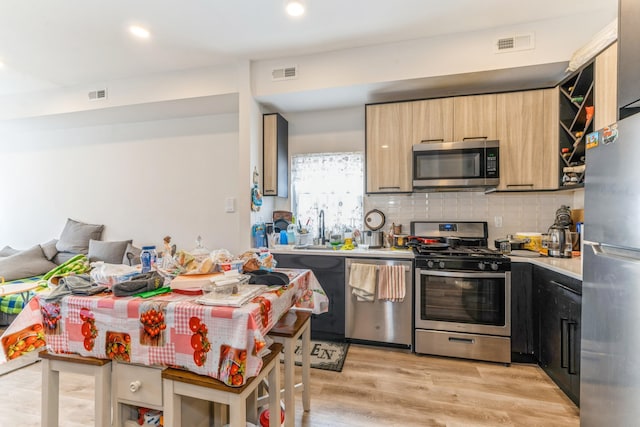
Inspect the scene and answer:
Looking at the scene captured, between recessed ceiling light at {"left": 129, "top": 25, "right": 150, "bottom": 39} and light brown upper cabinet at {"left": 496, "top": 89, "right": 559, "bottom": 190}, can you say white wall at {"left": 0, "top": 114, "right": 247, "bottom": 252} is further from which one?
light brown upper cabinet at {"left": 496, "top": 89, "right": 559, "bottom": 190}

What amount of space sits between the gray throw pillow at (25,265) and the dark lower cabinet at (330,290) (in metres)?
3.40

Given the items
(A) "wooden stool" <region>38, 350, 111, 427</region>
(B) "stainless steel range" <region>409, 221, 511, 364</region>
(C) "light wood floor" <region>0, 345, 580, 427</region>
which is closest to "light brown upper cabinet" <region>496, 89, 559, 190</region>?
(B) "stainless steel range" <region>409, 221, 511, 364</region>

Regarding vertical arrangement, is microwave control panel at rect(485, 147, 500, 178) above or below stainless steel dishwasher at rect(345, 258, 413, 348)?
above

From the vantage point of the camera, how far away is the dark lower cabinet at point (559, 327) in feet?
5.85

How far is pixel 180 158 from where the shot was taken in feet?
12.4

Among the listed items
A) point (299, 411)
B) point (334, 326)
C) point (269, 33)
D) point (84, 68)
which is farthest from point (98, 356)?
point (84, 68)

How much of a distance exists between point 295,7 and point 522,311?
9.64 ft

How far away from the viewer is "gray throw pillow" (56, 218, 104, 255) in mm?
3846

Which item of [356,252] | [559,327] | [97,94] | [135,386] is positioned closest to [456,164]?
[356,252]

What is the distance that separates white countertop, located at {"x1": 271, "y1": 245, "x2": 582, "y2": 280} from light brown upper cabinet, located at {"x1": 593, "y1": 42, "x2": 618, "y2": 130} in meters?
0.96

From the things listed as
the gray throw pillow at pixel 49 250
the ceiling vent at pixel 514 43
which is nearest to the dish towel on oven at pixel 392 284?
the ceiling vent at pixel 514 43

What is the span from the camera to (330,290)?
8.86 feet

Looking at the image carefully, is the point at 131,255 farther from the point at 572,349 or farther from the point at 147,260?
the point at 572,349

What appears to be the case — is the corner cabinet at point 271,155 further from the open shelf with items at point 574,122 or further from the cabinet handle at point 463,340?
the open shelf with items at point 574,122
